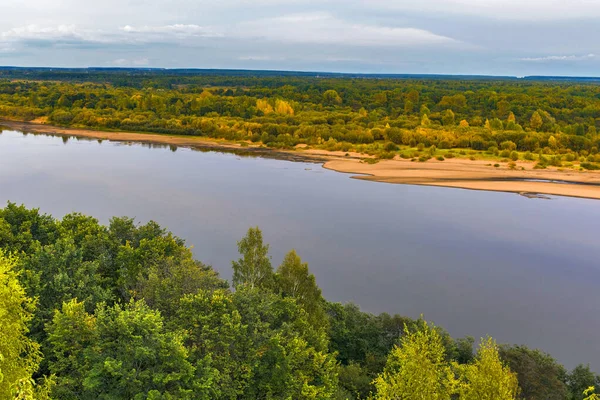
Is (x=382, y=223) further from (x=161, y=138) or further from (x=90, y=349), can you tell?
(x=161, y=138)

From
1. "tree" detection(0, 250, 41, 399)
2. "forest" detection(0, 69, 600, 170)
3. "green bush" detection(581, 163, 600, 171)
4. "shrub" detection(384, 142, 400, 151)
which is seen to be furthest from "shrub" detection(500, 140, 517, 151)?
"tree" detection(0, 250, 41, 399)

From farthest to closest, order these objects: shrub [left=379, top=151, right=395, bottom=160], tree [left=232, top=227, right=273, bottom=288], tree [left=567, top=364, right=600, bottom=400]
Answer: shrub [left=379, top=151, right=395, bottom=160] < tree [left=232, top=227, right=273, bottom=288] < tree [left=567, top=364, right=600, bottom=400]

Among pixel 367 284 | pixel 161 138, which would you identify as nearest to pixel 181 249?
pixel 367 284

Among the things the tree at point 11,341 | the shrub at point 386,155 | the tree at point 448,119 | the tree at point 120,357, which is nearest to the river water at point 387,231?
the shrub at point 386,155

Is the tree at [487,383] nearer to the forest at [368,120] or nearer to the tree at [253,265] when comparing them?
the tree at [253,265]

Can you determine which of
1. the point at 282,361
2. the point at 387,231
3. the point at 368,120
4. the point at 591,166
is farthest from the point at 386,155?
the point at 282,361

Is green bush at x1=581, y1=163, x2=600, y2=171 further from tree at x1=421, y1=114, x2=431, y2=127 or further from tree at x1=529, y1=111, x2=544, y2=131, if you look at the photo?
tree at x1=421, y1=114, x2=431, y2=127
